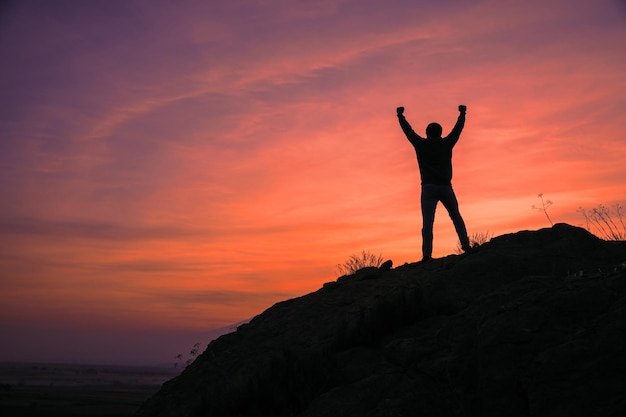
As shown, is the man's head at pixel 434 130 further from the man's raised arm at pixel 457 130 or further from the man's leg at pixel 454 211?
the man's leg at pixel 454 211

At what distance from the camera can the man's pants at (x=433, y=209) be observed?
11484mm

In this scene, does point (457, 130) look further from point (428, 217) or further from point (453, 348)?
point (453, 348)

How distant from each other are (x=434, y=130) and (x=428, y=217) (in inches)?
75.2

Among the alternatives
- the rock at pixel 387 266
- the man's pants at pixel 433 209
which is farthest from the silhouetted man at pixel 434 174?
the rock at pixel 387 266

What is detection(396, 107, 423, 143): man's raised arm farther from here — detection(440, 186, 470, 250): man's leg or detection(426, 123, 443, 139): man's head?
detection(440, 186, 470, 250): man's leg

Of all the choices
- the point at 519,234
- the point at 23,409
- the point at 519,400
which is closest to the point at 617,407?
the point at 519,400

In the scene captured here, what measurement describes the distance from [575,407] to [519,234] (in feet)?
20.7

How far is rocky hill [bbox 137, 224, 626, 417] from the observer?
5387 mm

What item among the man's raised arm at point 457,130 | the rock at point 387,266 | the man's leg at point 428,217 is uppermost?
the man's raised arm at point 457,130

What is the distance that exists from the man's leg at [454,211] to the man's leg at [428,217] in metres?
0.20

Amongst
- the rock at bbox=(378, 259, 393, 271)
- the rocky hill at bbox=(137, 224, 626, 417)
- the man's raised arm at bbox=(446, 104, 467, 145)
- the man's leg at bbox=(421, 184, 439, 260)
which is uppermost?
the man's raised arm at bbox=(446, 104, 467, 145)

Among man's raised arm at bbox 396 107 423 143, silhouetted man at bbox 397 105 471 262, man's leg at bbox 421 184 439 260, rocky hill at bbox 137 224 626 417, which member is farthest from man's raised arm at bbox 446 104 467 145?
rocky hill at bbox 137 224 626 417

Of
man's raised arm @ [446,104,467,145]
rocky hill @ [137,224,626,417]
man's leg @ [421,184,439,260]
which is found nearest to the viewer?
rocky hill @ [137,224,626,417]

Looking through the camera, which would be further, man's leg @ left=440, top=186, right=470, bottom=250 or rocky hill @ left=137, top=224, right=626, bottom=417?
man's leg @ left=440, top=186, right=470, bottom=250
